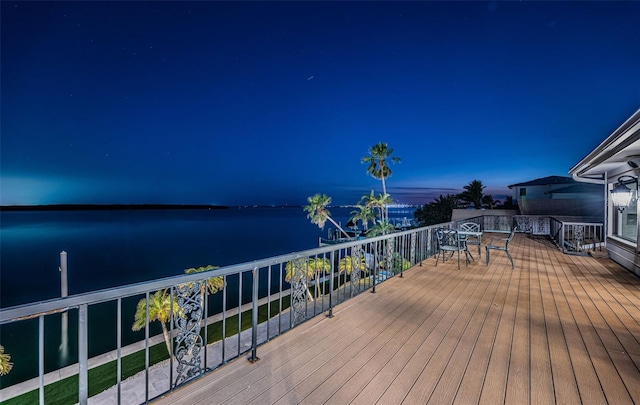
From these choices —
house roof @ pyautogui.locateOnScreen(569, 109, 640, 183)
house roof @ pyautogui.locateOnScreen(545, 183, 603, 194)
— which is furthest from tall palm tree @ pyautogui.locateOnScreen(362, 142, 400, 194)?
house roof @ pyautogui.locateOnScreen(569, 109, 640, 183)

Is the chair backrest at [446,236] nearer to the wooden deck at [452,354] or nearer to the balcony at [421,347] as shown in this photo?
the balcony at [421,347]

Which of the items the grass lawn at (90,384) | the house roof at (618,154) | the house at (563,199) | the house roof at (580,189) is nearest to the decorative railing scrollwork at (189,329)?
the house roof at (618,154)

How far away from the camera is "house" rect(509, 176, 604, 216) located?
15.4m

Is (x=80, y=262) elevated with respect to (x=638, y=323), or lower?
lower

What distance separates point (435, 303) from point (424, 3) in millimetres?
11361

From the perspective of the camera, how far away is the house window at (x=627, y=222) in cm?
601

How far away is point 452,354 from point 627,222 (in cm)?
699

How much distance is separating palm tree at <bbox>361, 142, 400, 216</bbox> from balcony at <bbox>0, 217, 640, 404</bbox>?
77.0ft

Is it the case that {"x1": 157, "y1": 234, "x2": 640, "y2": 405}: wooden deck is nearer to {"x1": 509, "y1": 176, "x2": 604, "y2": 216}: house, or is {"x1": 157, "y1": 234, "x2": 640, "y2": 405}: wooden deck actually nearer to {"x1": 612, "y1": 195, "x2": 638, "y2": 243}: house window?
{"x1": 612, "y1": 195, "x2": 638, "y2": 243}: house window

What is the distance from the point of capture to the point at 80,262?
1246 inches

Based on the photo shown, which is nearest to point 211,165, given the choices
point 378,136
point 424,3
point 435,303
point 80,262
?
point 80,262

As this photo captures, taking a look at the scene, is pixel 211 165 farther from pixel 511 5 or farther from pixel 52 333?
pixel 511 5

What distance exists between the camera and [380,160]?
2741 centimetres

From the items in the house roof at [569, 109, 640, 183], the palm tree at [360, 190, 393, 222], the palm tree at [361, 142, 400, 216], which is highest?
the palm tree at [361, 142, 400, 216]
